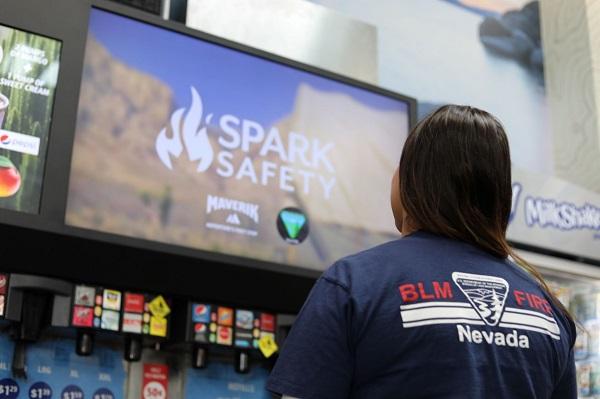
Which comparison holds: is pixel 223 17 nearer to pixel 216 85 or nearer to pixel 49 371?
pixel 216 85

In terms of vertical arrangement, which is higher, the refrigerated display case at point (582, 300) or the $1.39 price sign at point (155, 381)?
the refrigerated display case at point (582, 300)

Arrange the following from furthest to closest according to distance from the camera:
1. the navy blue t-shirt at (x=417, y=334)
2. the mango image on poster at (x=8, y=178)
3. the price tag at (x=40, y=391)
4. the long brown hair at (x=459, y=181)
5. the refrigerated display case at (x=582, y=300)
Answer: the refrigerated display case at (x=582, y=300) → the price tag at (x=40, y=391) → the mango image on poster at (x=8, y=178) → the long brown hair at (x=459, y=181) → the navy blue t-shirt at (x=417, y=334)

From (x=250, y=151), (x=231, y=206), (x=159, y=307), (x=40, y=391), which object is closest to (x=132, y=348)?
(x=159, y=307)

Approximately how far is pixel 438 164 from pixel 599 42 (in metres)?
4.70

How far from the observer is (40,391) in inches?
97.2

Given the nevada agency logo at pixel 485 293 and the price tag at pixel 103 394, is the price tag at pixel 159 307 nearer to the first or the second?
the price tag at pixel 103 394

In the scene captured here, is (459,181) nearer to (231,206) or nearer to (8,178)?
(8,178)

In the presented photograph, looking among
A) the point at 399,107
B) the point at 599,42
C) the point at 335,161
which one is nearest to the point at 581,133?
the point at 599,42

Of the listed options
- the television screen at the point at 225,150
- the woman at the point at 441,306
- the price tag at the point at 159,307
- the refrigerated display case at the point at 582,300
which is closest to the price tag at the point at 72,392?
the price tag at the point at 159,307

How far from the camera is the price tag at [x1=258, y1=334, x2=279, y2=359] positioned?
277cm

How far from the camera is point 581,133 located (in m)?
5.20

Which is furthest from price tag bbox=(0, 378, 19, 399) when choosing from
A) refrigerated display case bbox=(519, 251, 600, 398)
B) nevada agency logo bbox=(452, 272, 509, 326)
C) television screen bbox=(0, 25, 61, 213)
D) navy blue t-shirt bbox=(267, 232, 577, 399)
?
refrigerated display case bbox=(519, 251, 600, 398)

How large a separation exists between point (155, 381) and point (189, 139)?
0.80 metres

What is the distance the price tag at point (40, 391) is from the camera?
96.6 inches
